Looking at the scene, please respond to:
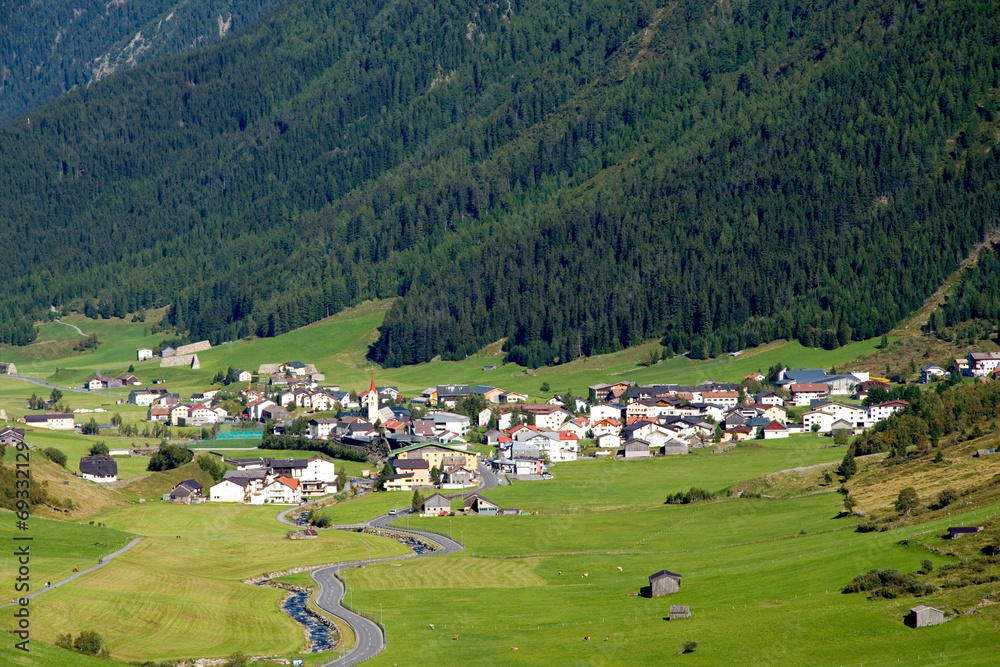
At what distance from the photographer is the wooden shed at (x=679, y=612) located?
79.4 meters

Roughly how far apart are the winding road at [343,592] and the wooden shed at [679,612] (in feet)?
55.8

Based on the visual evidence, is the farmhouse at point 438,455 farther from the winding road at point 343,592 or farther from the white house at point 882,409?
the white house at point 882,409

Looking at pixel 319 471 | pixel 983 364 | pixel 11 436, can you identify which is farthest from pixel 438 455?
pixel 983 364

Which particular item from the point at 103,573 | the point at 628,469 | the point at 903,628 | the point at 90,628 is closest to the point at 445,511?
the point at 628,469

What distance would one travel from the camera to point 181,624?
81062 mm

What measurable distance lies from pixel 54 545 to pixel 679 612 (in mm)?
46813

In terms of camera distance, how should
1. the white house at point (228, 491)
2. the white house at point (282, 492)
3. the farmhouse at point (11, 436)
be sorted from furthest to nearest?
the farmhouse at point (11, 436) < the white house at point (282, 492) < the white house at point (228, 491)

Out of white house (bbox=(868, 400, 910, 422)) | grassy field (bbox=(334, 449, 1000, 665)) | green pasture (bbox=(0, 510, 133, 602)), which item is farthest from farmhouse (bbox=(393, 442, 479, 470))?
green pasture (bbox=(0, 510, 133, 602))

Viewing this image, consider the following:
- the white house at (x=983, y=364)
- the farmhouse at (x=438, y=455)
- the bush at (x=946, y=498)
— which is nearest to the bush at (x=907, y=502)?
the bush at (x=946, y=498)

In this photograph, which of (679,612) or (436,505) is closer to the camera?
(679,612)

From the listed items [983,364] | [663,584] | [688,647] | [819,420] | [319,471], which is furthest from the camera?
[983,364]

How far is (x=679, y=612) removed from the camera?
7950 centimetres

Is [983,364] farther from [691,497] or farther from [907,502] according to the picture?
[907,502]

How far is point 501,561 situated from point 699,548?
50.3ft
